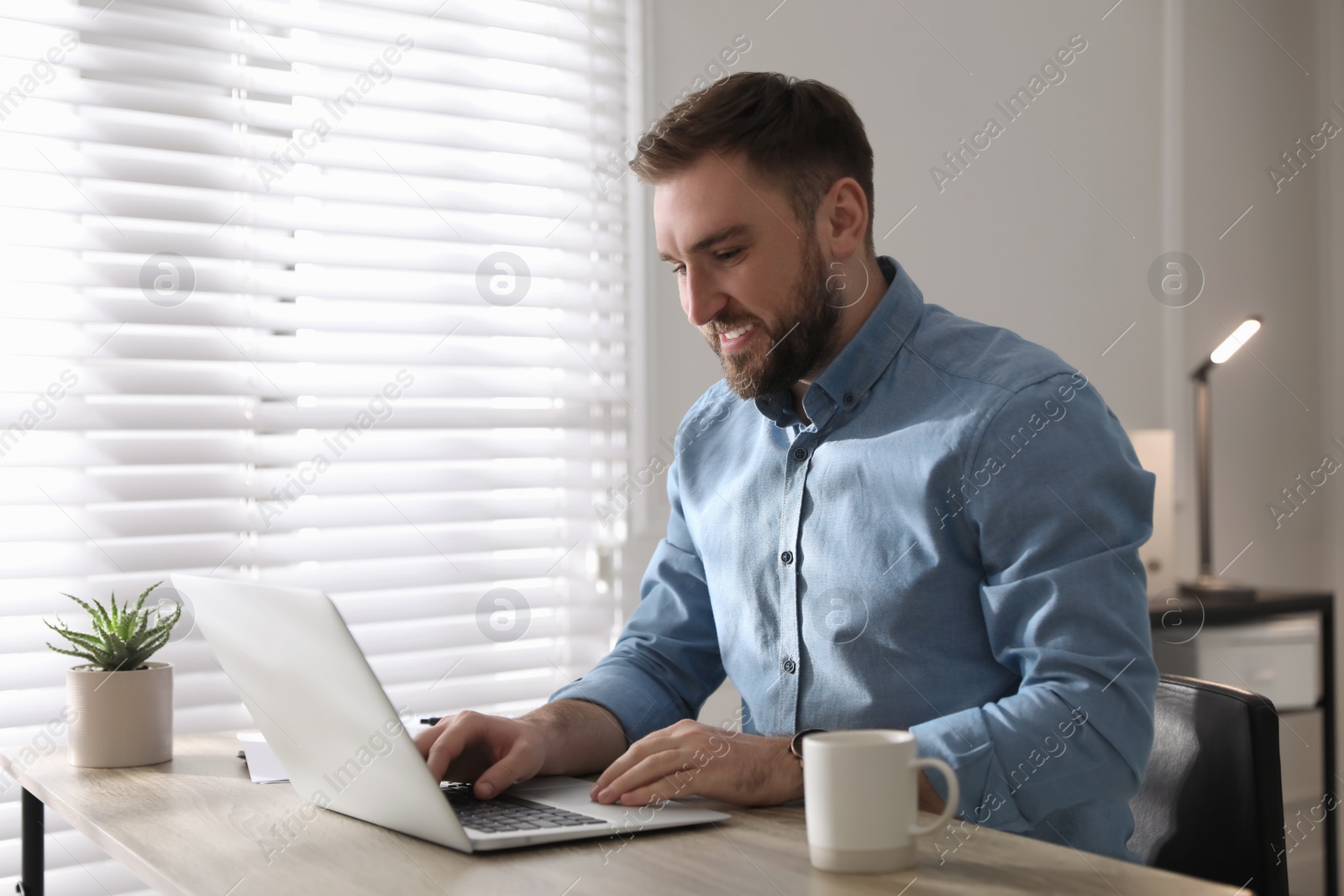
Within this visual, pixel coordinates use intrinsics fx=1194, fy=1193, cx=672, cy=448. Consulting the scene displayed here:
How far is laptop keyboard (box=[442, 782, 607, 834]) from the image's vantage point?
3.23ft

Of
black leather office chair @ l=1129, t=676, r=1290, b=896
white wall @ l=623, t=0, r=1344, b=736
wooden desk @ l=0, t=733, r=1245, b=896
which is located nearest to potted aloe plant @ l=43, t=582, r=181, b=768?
wooden desk @ l=0, t=733, r=1245, b=896

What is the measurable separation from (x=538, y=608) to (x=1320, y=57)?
9.91ft

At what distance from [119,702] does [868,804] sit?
955 mm

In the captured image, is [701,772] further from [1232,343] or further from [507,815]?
[1232,343]

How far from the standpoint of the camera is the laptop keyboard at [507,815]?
38.8 inches

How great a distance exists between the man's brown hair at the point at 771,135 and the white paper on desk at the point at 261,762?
0.79m

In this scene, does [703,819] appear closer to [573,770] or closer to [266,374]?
[573,770]

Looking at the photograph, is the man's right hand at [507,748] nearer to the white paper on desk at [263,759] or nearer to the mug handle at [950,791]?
the white paper on desk at [263,759]

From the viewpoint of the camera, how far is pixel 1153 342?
11.2ft

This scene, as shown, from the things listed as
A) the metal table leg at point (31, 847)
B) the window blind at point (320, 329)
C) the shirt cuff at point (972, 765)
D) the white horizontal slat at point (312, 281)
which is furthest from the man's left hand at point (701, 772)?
the white horizontal slat at point (312, 281)

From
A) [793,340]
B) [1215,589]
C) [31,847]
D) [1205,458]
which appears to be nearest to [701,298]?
[793,340]

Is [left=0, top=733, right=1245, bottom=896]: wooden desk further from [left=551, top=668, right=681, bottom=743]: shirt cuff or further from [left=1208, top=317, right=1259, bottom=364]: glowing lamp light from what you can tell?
[left=1208, top=317, right=1259, bottom=364]: glowing lamp light

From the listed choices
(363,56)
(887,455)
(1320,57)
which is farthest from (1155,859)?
(1320,57)

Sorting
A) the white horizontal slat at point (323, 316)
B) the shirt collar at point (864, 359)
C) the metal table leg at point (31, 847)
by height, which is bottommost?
the metal table leg at point (31, 847)
